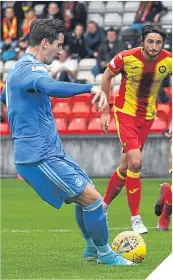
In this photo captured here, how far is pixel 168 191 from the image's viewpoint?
1163 cm

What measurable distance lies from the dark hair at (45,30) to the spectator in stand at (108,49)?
14.1 m

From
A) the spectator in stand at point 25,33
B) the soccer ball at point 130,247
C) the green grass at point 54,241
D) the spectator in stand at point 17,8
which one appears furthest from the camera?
the spectator in stand at point 17,8

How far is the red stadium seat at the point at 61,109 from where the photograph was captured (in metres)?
21.7

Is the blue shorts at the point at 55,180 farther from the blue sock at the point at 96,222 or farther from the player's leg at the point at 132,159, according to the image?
the player's leg at the point at 132,159

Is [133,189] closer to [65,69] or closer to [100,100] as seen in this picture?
[100,100]

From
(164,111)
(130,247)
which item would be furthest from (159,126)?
(130,247)

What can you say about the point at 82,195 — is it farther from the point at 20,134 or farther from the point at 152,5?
the point at 152,5

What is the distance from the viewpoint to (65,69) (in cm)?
2242

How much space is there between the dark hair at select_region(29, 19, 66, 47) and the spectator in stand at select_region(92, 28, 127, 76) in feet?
46.3

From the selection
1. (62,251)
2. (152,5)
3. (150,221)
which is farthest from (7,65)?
(62,251)

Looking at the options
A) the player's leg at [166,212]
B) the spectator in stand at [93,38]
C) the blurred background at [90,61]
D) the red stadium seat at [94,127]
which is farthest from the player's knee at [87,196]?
the spectator in stand at [93,38]

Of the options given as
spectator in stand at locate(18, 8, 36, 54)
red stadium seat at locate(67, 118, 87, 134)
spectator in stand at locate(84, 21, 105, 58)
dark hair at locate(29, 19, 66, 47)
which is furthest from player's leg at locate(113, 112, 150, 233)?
spectator in stand at locate(18, 8, 36, 54)

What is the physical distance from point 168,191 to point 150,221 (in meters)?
1.19

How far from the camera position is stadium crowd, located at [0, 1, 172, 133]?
22.4 m
